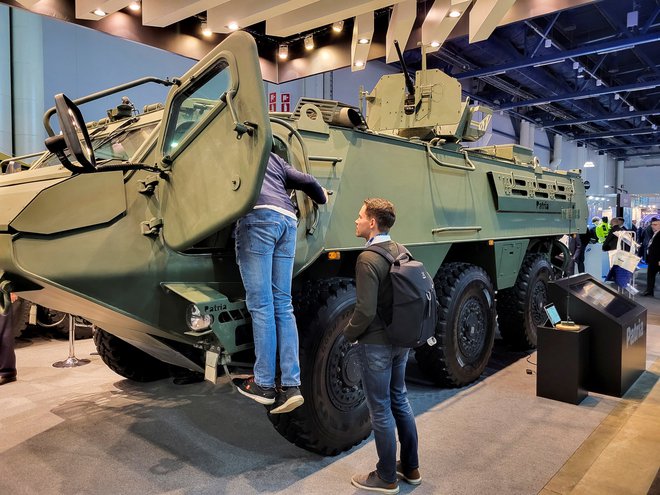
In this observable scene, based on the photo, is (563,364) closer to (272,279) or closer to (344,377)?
(344,377)

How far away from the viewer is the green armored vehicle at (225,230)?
2646 mm

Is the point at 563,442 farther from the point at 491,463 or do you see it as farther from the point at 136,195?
the point at 136,195

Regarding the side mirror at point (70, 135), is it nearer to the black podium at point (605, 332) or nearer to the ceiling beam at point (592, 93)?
the black podium at point (605, 332)

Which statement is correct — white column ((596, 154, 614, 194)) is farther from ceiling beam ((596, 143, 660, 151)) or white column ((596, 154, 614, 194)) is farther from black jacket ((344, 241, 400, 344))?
black jacket ((344, 241, 400, 344))

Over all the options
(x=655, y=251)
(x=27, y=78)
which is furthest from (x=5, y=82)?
(x=655, y=251)

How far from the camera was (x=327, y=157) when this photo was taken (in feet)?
11.3

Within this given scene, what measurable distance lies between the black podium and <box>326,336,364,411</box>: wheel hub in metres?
2.34

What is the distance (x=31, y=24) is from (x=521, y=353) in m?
7.11

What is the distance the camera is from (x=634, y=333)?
5039 millimetres

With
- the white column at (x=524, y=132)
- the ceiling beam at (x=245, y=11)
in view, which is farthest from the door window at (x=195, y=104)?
the white column at (x=524, y=132)

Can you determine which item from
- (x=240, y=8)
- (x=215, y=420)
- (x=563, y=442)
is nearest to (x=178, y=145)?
(x=215, y=420)

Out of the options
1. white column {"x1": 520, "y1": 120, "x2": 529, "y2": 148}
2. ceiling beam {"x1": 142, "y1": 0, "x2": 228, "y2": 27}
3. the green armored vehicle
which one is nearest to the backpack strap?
the green armored vehicle

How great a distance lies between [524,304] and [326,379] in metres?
3.35

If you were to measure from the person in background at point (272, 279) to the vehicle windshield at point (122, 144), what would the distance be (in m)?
1.12
